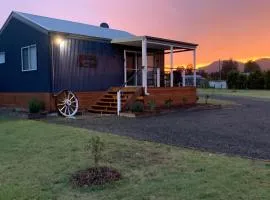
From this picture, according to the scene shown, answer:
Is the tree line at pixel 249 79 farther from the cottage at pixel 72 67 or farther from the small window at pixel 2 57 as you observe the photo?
the small window at pixel 2 57

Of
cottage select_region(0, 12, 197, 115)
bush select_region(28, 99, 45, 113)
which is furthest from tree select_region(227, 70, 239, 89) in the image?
bush select_region(28, 99, 45, 113)

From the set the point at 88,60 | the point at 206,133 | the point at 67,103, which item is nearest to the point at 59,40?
the point at 88,60

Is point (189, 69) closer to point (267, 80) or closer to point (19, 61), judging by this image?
point (19, 61)

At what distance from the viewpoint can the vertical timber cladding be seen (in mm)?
16094

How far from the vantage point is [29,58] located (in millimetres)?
17234

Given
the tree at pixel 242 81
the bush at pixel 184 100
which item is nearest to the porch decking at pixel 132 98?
the bush at pixel 184 100

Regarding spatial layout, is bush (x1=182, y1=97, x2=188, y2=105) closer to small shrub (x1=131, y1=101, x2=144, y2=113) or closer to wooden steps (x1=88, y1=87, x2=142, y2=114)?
wooden steps (x1=88, y1=87, x2=142, y2=114)

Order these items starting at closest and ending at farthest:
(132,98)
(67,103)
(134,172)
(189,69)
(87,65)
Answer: (134,172) < (67,103) < (132,98) < (87,65) < (189,69)

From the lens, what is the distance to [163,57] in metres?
21.5

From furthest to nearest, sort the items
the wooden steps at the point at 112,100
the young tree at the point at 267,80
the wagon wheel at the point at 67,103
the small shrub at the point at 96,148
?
the young tree at the point at 267,80, the wooden steps at the point at 112,100, the wagon wheel at the point at 67,103, the small shrub at the point at 96,148

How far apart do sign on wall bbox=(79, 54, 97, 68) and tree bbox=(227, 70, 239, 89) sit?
36.2 meters

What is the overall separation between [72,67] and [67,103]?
5.45 ft

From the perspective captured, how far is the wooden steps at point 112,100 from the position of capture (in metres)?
16.2

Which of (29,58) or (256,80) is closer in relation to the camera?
(29,58)
